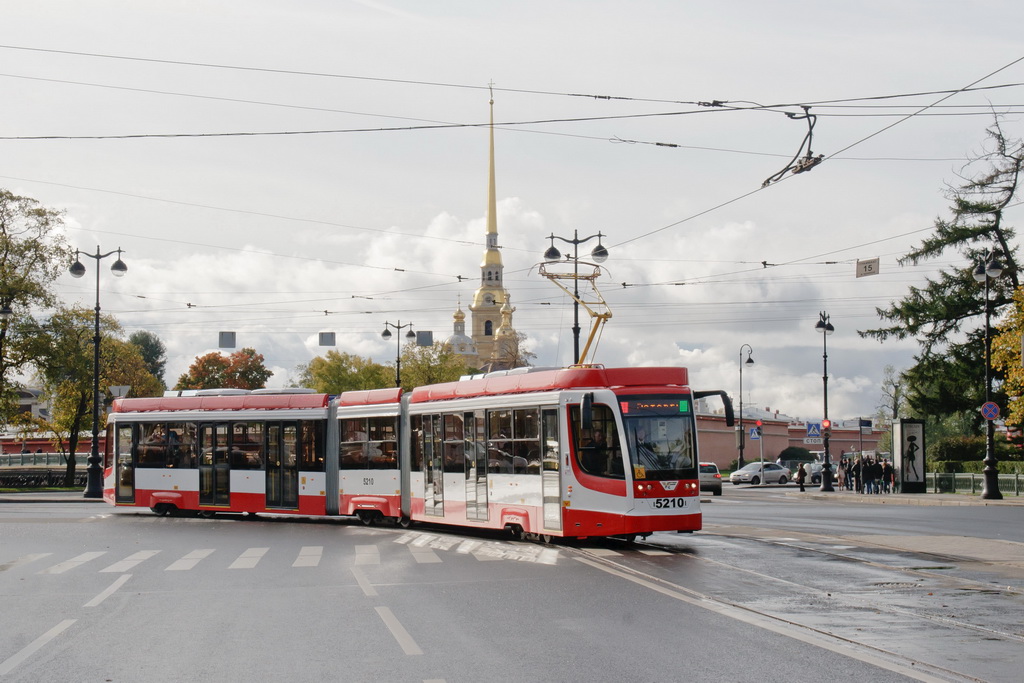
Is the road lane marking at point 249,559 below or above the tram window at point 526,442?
below

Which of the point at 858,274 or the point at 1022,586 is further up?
the point at 858,274

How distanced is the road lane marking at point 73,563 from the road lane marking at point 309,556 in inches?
135

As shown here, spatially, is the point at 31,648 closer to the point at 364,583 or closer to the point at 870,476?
the point at 364,583

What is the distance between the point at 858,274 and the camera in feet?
99.3

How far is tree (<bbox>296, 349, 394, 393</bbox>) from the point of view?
338 ft

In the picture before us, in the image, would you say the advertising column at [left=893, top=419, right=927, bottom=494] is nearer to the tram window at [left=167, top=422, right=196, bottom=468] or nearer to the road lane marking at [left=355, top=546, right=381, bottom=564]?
the tram window at [left=167, top=422, right=196, bottom=468]

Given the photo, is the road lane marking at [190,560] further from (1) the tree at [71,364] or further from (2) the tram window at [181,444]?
(1) the tree at [71,364]

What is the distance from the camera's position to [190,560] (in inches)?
747

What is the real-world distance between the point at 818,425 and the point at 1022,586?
150 ft

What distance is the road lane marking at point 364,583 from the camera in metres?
14.2

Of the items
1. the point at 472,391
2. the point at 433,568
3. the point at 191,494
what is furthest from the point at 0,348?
the point at 433,568

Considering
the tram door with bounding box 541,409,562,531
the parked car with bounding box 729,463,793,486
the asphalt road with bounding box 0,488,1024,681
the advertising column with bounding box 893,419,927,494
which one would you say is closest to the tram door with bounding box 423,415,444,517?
the asphalt road with bounding box 0,488,1024,681

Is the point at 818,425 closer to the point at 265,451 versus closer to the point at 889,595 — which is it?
the point at 265,451

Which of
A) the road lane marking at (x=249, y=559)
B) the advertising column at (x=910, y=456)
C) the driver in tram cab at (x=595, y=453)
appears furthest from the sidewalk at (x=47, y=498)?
the advertising column at (x=910, y=456)
